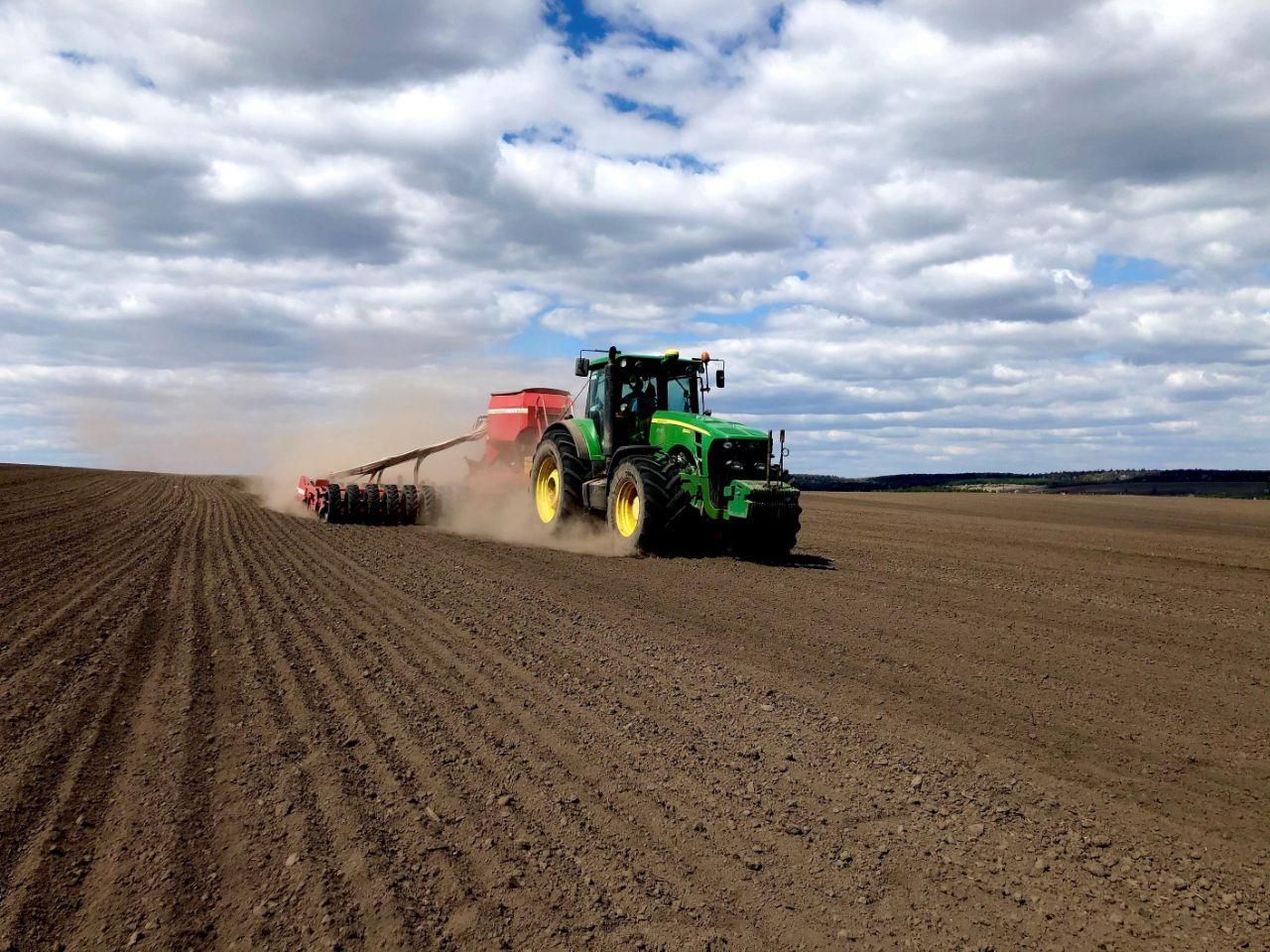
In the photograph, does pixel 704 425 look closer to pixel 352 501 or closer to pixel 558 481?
pixel 558 481

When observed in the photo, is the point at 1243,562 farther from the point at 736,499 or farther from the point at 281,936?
the point at 281,936

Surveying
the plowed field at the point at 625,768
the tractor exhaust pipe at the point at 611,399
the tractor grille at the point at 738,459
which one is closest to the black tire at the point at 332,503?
the tractor exhaust pipe at the point at 611,399

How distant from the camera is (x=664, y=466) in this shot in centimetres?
1217

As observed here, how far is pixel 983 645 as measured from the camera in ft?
23.3

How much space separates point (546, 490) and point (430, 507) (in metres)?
3.15

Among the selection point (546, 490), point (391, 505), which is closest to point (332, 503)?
point (391, 505)

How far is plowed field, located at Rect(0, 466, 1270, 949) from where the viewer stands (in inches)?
124

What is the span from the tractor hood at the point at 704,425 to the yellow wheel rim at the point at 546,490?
2.52m

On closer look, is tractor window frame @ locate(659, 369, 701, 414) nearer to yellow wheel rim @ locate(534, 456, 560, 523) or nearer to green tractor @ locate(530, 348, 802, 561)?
green tractor @ locate(530, 348, 802, 561)

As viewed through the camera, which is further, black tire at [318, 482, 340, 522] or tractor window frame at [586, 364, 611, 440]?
black tire at [318, 482, 340, 522]

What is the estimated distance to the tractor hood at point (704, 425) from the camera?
11.7 metres

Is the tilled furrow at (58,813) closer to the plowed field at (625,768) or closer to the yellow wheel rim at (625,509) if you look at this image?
the plowed field at (625,768)

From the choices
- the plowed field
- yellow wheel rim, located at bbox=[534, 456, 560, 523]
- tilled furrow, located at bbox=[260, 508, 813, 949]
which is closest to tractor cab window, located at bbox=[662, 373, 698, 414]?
yellow wheel rim, located at bbox=[534, 456, 560, 523]

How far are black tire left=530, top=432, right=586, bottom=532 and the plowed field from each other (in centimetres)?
423
